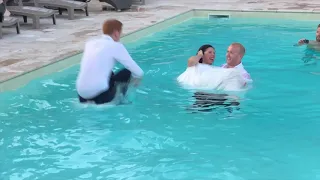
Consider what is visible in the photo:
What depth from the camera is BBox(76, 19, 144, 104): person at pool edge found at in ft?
18.6

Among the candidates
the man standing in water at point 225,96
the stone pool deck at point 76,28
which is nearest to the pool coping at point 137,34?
the stone pool deck at point 76,28

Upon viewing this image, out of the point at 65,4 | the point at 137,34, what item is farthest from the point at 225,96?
the point at 65,4

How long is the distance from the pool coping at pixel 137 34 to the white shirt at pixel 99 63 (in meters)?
1.66

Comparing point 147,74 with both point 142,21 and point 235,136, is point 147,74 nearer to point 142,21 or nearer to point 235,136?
point 235,136

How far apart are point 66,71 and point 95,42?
2451mm

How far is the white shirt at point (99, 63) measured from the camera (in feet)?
18.6

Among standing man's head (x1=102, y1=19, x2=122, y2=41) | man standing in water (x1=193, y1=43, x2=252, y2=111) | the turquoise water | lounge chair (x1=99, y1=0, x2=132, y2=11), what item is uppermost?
standing man's head (x1=102, y1=19, x2=122, y2=41)

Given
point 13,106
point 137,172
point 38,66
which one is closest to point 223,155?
point 137,172

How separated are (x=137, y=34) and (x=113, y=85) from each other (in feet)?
16.6

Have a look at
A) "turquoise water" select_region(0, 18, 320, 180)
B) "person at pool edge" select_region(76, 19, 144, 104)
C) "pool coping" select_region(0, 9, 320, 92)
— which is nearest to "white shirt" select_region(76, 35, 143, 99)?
"person at pool edge" select_region(76, 19, 144, 104)

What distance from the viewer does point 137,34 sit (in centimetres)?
1095

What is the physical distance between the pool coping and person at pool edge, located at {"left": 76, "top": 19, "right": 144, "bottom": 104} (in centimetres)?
160

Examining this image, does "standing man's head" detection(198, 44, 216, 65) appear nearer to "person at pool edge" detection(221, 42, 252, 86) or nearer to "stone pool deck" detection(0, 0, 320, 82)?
"person at pool edge" detection(221, 42, 252, 86)

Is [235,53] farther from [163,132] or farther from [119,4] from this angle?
[119,4]
